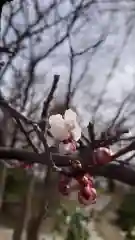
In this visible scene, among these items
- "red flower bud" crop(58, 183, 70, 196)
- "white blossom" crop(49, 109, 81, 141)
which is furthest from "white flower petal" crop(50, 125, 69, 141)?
"red flower bud" crop(58, 183, 70, 196)

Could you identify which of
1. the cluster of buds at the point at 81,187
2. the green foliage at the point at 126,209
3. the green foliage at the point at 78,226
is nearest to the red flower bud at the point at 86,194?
Answer: the cluster of buds at the point at 81,187

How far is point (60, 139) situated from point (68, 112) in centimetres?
8

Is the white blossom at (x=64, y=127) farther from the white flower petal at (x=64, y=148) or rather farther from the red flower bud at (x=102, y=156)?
the red flower bud at (x=102, y=156)

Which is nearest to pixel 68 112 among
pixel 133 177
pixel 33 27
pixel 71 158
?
pixel 71 158

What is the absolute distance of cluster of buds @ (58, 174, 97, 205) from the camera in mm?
1236

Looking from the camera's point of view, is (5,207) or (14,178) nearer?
(14,178)

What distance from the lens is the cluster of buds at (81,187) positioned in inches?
48.7

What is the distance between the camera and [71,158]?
1.09 metres

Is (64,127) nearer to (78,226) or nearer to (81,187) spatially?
(81,187)

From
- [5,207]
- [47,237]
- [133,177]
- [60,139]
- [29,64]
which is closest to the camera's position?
[133,177]

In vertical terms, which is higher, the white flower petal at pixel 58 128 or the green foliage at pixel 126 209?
the white flower petal at pixel 58 128

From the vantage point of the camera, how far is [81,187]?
1249 mm

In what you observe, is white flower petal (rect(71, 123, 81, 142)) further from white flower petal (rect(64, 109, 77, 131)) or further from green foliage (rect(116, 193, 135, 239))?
green foliage (rect(116, 193, 135, 239))

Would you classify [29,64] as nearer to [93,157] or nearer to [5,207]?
[93,157]
